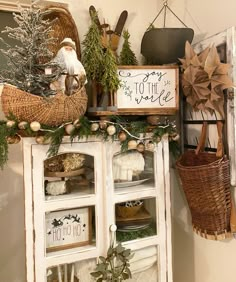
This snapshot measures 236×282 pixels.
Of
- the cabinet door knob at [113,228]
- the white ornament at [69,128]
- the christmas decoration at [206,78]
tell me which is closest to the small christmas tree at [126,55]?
A: the christmas decoration at [206,78]

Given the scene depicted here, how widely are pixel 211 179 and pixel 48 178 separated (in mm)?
626

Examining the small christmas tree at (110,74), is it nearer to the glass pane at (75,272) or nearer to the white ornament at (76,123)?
the white ornament at (76,123)

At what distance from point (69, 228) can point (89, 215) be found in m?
0.09

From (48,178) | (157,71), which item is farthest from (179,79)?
(48,178)

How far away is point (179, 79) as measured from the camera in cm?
135

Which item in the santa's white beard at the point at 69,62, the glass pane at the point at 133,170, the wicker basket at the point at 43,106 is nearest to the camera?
the wicker basket at the point at 43,106

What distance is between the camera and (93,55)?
47.9 inches

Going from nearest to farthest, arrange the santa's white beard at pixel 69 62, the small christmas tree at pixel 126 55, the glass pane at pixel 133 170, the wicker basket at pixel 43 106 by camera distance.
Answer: the wicker basket at pixel 43 106 → the santa's white beard at pixel 69 62 → the glass pane at pixel 133 170 → the small christmas tree at pixel 126 55

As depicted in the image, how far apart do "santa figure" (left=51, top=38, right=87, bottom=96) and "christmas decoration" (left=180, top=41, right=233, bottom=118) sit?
423 millimetres

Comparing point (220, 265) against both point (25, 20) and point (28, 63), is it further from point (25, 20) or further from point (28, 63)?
point (25, 20)

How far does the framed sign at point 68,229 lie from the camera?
1.15 m

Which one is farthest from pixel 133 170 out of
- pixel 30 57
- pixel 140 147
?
pixel 30 57

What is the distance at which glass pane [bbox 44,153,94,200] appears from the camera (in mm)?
1143

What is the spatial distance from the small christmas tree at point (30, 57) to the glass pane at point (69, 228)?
18.2 inches
